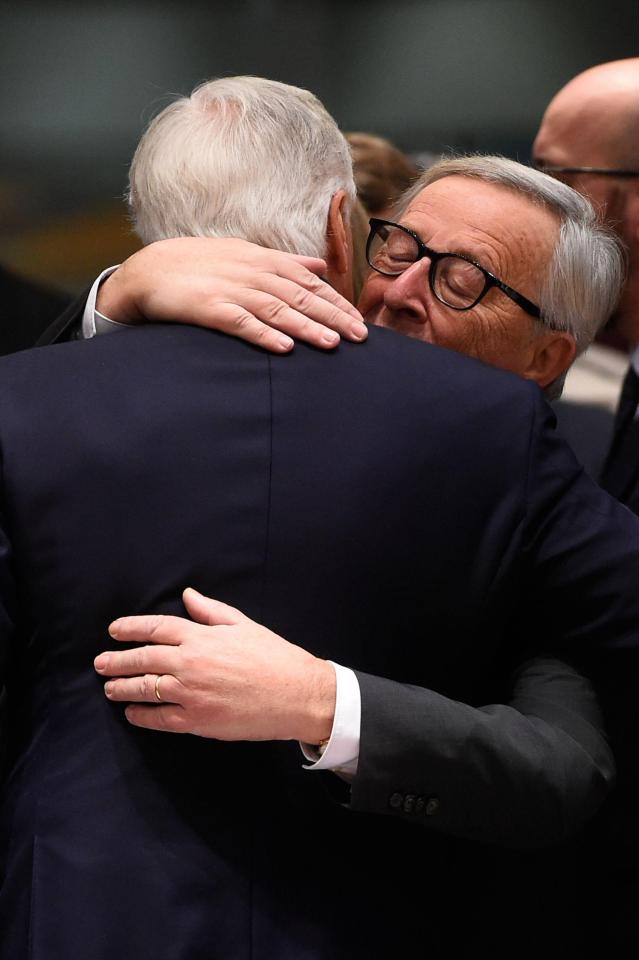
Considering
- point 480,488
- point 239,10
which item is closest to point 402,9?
point 239,10

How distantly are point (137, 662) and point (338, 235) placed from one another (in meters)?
0.60

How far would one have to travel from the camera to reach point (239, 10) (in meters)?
3.22

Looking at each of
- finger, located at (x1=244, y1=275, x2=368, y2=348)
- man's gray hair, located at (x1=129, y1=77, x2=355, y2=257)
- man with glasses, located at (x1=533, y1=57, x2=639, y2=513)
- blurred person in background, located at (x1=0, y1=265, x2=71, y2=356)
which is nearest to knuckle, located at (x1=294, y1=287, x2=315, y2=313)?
finger, located at (x1=244, y1=275, x2=368, y2=348)

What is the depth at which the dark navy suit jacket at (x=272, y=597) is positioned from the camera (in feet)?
3.84

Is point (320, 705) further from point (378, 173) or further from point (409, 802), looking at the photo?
point (378, 173)

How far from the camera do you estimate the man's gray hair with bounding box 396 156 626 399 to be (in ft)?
5.14

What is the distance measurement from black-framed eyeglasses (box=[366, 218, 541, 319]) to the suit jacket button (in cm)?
66

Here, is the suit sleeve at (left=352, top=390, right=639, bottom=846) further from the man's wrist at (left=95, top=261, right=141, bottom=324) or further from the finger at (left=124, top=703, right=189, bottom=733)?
the man's wrist at (left=95, top=261, right=141, bottom=324)

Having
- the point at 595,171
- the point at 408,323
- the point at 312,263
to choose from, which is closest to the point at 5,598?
the point at 312,263

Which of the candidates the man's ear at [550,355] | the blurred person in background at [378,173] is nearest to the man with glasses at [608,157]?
the blurred person in background at [378,173]

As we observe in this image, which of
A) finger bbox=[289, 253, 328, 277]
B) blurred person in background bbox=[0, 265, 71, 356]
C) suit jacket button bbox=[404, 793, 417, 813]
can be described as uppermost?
finger bbox=[289, 253, 328, 277]

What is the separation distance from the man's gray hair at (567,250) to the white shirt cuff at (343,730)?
655mm

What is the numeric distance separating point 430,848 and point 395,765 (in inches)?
7.5

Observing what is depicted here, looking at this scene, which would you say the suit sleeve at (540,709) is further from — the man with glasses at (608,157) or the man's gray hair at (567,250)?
the man with glasses at (608,157)
